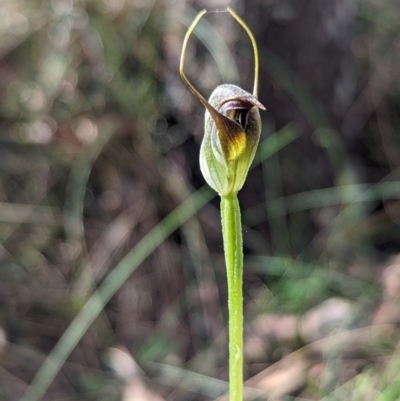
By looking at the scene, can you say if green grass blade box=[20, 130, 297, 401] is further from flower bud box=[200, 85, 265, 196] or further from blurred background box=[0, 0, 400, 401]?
flower bud box=[200, 85, 265, 196]

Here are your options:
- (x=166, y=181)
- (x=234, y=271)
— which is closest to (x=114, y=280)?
(x=166, y=181)

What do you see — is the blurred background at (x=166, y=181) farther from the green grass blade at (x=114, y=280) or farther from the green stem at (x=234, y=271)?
the green stem at (x=234, y=271)

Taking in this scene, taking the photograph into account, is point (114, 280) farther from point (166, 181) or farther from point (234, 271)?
point (234, 271)

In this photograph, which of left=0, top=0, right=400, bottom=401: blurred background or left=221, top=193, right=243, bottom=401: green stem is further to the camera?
left=0, top=0, right=400, bottom=401: blurred background

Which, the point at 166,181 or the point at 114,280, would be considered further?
the point at 166,181

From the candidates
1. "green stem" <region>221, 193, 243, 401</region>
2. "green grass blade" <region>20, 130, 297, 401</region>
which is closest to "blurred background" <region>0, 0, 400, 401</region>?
"green grass blade" <region>20, 130, 297, 401</region>

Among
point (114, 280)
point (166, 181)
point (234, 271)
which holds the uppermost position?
point (166, 181)
